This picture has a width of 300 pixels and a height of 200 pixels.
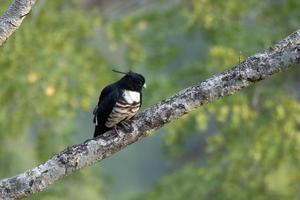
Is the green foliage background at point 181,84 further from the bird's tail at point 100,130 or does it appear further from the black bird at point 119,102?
the bird's tail at point 100,130

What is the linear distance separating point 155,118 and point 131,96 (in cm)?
84

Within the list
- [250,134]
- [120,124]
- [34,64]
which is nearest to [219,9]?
[250,134]

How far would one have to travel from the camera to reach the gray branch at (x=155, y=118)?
16.0ft

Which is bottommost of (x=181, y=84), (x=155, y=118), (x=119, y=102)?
(x=155, y=118)

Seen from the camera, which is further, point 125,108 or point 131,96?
point 131,96

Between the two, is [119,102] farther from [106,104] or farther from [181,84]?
[181,84]

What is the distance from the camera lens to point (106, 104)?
19.2 feet

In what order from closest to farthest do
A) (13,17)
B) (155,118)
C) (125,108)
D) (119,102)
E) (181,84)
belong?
(155,118)
(13,17)
(125,108)
(119,102)
(181,84)

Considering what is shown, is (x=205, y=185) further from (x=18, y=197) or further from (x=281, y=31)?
(x=18, y=197)

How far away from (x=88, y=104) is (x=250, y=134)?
Answer: 73.3 inches

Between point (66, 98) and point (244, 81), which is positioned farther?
point (66, 98)

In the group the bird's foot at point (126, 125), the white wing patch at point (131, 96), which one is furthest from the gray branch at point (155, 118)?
the white wing patch at point (131, 96)

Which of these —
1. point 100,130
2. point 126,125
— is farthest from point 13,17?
point 100,130

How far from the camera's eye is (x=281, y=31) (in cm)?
1185
